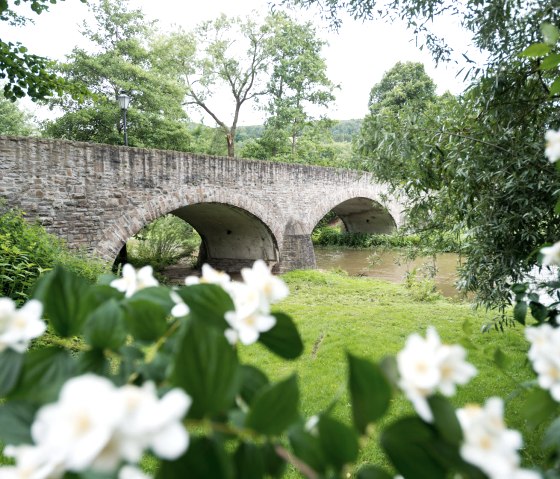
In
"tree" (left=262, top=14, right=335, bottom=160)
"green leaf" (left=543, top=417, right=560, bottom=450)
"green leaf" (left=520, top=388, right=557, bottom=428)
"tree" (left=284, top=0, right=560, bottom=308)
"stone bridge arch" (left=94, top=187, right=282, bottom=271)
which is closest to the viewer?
"green leaf" (left=543, top=417, right=560, bottom=450)

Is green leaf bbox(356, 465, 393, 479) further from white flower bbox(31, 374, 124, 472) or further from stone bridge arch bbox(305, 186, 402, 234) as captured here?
stone bridge arch bbox(305, 186, 402, 234)

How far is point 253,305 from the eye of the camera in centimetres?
62

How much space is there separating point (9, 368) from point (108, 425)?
0.25 m

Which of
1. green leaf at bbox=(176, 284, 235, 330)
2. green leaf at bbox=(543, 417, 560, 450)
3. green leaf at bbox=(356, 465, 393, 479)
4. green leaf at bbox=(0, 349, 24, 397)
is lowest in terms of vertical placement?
green leaf at bbox=(543, 417, 560, 450)

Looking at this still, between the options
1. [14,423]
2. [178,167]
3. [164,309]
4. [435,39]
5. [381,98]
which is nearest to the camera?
[14,423]

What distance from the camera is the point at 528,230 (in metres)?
3.64

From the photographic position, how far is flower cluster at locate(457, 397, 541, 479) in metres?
0.45

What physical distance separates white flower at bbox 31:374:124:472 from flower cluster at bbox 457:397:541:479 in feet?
1.17

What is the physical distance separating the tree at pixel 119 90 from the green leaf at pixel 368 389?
1853 cm

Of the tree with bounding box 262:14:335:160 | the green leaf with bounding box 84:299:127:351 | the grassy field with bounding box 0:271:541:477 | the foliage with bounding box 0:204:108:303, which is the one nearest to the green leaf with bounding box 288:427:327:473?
the green leaf with bounding box 84:299:127:351

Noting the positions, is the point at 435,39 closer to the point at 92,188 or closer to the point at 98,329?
the point at 98,329

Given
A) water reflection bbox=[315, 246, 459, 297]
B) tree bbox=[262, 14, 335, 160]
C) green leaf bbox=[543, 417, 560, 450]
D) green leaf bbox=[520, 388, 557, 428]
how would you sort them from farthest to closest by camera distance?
1. tree bbox=[262, 14, 335, 160]
2. water reflection bbox=[315, 246, 459, 297]
3. green leaf bbox=[520, 388, 557, 428]
4. green leaf bbox=[543, 417, 560, 450]

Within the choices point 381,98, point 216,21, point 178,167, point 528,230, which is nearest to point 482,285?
point 528,230

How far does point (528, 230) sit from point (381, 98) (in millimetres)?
32056
